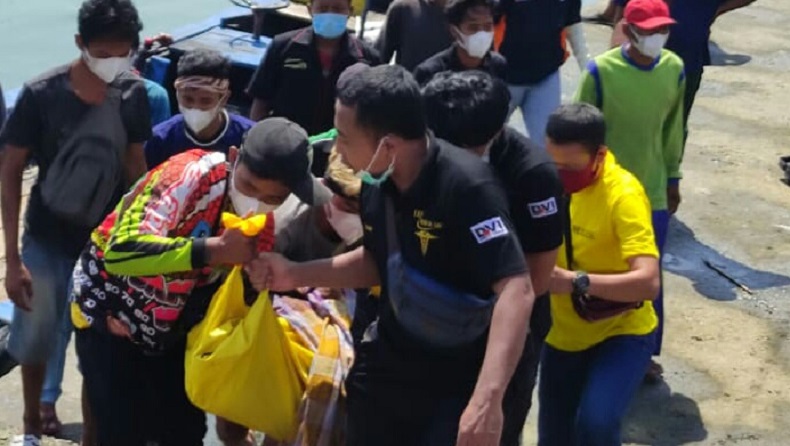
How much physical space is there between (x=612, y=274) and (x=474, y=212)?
1.14m

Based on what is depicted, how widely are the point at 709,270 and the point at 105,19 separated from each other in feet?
13.7

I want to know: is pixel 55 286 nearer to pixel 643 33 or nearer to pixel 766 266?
pixel 643 33

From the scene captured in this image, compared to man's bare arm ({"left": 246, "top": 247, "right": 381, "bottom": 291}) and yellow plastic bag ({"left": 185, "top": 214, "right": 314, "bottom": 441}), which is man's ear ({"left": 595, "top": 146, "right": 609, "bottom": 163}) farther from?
yellow plastic bag ({"left": 185, "top": 214, "right": 314, "bottom": 441})

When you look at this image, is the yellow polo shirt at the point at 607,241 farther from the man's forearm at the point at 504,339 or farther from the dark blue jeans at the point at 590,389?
the man's forearm at the point at 504,339

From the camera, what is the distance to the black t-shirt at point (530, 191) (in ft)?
12.4

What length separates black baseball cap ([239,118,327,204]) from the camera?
3.93 m

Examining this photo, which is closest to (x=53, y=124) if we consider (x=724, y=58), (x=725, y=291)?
(x=725, y=291)

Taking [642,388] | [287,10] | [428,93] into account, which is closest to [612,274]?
[428,93]

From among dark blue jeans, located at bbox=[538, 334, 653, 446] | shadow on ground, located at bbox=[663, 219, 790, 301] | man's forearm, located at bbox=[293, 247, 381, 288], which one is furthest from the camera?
shadow on ground, located at bbox=[663, 219, 790, 301]

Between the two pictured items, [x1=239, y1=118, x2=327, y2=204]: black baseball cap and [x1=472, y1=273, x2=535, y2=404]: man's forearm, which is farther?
[x1=239, y1=118, x2=327, y2=204]: black baseball cap

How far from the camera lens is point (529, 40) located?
7230 mm

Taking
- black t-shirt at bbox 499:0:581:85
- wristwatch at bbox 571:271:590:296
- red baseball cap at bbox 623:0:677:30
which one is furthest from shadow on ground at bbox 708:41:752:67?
wristwatch at bbox 571:271:590:296

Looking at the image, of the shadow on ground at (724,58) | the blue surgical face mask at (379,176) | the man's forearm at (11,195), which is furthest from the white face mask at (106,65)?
the shadow on ground at (724,58)

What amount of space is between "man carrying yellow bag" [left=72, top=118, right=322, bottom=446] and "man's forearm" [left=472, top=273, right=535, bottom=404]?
0.83 metres
